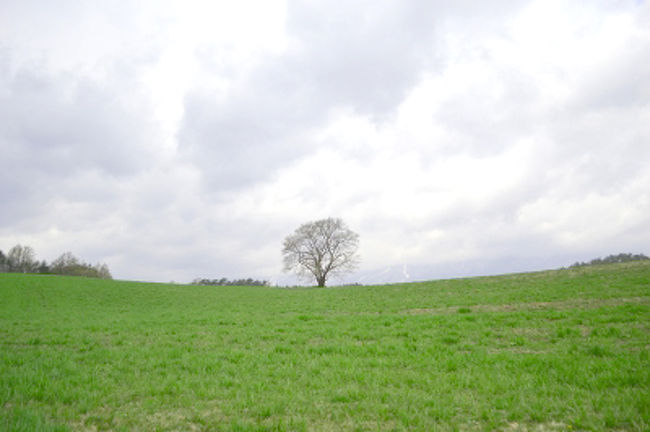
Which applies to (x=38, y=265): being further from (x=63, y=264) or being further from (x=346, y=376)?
(x=346, y=376)

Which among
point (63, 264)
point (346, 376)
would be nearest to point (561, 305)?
point (346, 376)

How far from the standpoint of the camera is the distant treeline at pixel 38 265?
9844 centimetres

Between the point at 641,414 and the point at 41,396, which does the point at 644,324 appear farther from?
the point at 41,396

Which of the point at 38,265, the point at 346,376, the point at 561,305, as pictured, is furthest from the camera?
the point at 38,265

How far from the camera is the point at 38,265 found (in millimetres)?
103500

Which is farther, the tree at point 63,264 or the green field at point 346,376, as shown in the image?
the tree at point 63,264

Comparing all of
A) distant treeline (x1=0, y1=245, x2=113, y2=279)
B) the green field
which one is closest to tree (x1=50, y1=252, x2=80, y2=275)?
distant treeline (x1=0, y1=245, x2=113, y2=279)

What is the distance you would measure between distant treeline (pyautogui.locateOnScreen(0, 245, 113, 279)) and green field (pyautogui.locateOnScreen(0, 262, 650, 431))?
103 meters

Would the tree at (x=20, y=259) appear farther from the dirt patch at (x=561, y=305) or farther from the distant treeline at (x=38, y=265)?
the dirt patch at (x=561, y=305)

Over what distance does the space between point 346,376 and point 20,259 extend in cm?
14261

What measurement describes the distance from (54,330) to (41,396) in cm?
1153

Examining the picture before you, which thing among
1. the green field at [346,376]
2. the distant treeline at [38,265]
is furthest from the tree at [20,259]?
the green field at [346,376]

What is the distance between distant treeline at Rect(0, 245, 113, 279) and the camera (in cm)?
9844

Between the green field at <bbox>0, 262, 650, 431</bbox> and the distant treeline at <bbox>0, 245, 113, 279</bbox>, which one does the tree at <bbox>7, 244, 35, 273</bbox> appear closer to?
the distant treeline at <bbox>0, 245, 113, 279</bbox>
